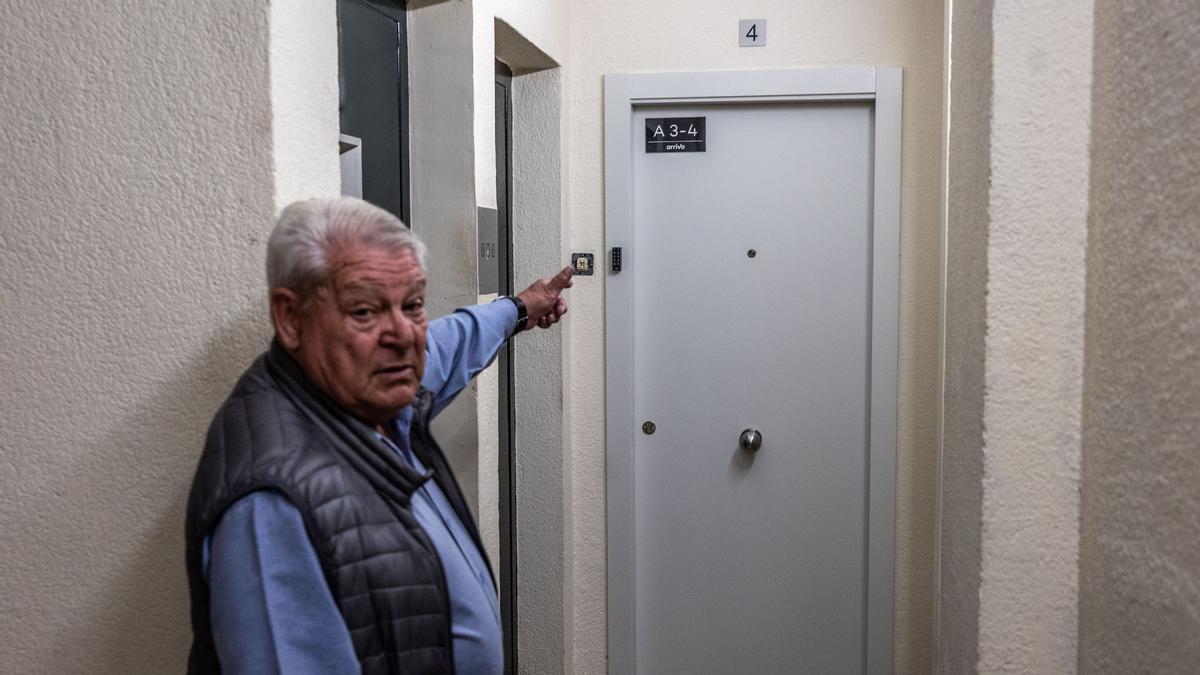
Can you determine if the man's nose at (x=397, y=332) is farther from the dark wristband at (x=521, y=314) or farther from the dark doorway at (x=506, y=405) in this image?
the dark doorway at (x=506, y=405)

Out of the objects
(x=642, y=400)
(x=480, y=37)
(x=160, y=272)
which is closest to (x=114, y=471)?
(x=160, y=272)

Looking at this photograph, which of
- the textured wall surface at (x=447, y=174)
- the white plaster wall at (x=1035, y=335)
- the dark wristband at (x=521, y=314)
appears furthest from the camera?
the textured wall surface at (x=447, y=174)

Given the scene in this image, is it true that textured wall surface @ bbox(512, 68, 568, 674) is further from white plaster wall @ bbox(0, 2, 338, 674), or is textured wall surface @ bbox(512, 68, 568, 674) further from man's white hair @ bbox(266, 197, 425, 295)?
man's white hair @ bbox(266, 197, 425, 295)

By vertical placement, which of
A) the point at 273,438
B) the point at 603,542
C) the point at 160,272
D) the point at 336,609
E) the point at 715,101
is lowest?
the point at 603,542

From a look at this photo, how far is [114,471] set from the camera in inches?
63.1

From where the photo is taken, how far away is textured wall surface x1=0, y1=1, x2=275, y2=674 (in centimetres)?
154

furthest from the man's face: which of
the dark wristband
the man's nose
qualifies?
the dark wristband

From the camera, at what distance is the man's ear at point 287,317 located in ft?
4.26

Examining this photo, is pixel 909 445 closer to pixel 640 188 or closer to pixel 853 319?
pixel 853 319

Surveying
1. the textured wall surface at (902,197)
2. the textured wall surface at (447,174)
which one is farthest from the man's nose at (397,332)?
the textured wall surface at (902,197)

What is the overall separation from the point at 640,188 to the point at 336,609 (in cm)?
243

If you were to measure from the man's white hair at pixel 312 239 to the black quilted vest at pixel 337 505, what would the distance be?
0.10 meters

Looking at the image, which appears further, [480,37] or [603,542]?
[603,542]

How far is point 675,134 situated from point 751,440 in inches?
40.4
